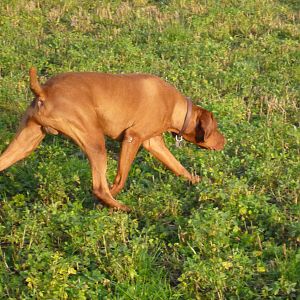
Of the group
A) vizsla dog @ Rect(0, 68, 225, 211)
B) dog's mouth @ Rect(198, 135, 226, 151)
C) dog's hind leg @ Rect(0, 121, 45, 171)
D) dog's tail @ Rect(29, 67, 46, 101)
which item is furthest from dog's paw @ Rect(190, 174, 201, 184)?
dog's tail @ Rect(29, 67, 46, 101)

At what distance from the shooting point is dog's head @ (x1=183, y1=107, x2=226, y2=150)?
19.8 feet

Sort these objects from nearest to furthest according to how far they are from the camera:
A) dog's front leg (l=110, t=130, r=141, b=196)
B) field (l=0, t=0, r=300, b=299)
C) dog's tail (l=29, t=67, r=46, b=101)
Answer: field (l=0, t=0, r=300, b=299), dog's tail (l=29, t=67, r=46, b=101), dog's front leg (l=110, t=130, r=141, b=196)

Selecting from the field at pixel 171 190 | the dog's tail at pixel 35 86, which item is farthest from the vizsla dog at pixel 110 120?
the field at pixel 171 190

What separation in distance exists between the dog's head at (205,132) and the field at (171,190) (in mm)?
115

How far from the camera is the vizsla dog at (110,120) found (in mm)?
4953

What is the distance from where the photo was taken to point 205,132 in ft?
19.7

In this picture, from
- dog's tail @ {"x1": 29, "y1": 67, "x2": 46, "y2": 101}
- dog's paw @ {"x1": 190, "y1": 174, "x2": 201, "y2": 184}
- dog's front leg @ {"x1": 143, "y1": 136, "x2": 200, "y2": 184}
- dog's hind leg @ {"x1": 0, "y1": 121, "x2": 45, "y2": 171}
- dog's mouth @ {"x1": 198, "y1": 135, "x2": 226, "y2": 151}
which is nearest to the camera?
dog's tail @ {"x1": 29, "y1": 67, "x2": 46, "y2": 101}

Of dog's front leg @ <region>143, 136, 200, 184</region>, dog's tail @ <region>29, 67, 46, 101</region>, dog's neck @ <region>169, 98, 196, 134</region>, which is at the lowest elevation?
dog's front leg @ <region>143, 136, 200, 184</region>

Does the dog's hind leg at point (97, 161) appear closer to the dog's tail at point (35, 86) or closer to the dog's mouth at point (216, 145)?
the dog's tail at point (35, 86)

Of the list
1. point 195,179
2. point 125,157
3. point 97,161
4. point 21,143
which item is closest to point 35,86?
point 21,143

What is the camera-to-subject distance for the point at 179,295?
3936mm

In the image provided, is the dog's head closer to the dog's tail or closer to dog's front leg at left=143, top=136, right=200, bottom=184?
dog's front leg at left=143, top=136, right=200, bottom=184

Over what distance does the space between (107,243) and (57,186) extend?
102 centimetres

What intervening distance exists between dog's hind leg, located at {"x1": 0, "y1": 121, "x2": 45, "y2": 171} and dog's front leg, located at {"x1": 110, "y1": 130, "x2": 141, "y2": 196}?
82 centimetres
